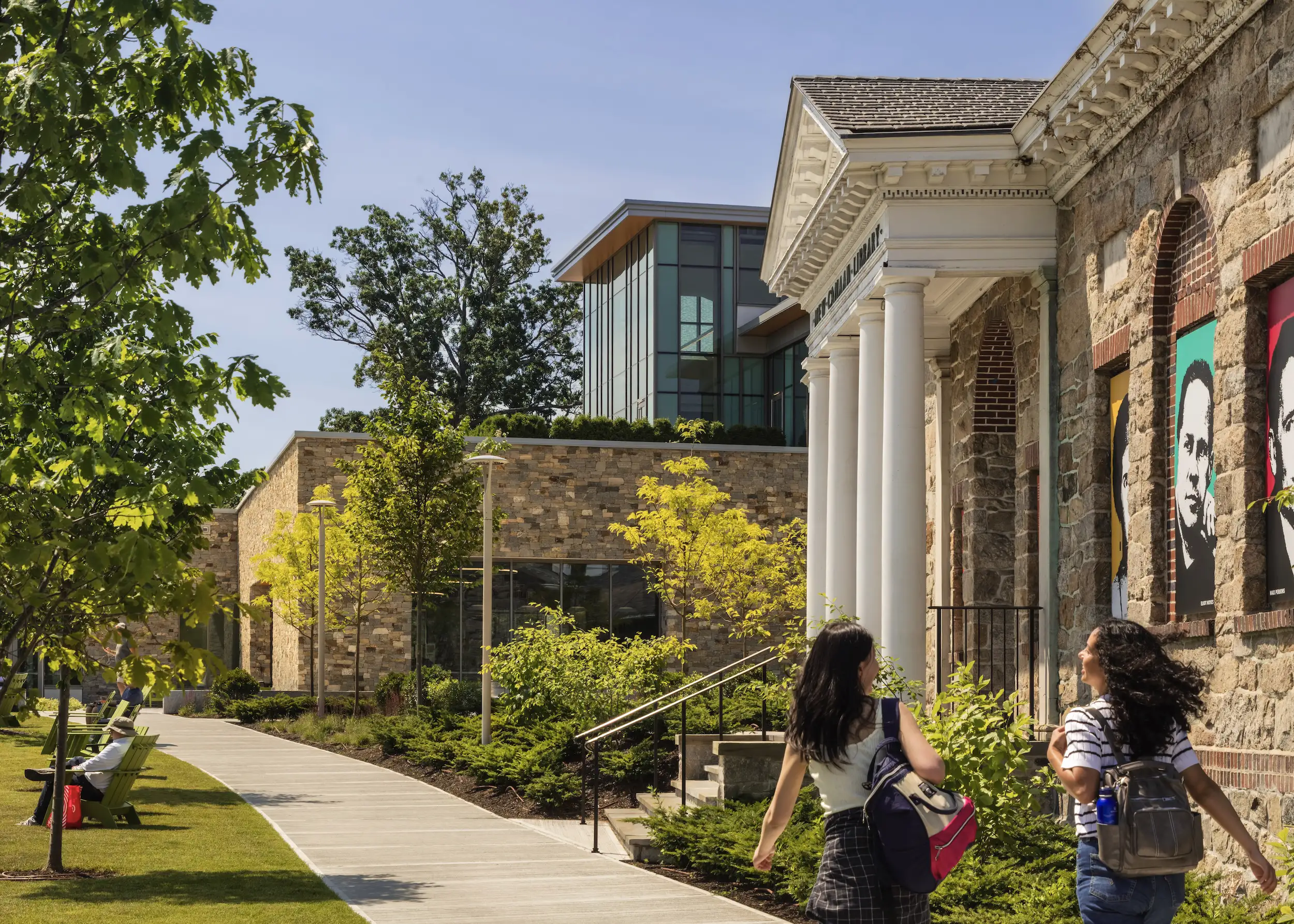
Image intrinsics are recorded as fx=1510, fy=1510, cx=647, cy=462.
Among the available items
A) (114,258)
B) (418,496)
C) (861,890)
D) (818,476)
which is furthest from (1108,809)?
(418,496)

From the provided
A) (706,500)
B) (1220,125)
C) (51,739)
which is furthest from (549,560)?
(1220,125)

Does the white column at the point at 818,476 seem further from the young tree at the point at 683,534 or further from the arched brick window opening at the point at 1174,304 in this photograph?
the young tree at the point at 683,534

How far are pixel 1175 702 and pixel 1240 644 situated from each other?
5.18m

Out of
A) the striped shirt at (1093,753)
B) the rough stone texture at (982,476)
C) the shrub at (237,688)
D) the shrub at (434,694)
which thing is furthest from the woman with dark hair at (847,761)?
the shrub at (237,688)

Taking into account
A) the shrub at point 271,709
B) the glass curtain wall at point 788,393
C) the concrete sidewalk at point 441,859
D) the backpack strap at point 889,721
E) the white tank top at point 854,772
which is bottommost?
the shrub at point 271,709

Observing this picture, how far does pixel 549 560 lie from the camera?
125 ft

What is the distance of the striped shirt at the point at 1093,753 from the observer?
5633mm

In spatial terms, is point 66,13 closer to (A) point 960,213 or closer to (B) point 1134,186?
(B) point 1134,186

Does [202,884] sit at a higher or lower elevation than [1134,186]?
lower

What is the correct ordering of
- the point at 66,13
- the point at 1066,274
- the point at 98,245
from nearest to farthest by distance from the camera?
the point at 66,13 → the point at 98,245 → the point at 1066,274

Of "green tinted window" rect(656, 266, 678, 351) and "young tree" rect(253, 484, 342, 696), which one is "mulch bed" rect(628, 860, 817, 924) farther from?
"green tinted window" rect(656, 266, 678, 351)

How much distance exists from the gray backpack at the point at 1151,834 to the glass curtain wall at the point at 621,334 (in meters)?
46.0

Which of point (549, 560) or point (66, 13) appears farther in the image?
point (549, 560)

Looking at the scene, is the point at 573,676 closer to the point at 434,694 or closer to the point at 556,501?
the point at 434,694
